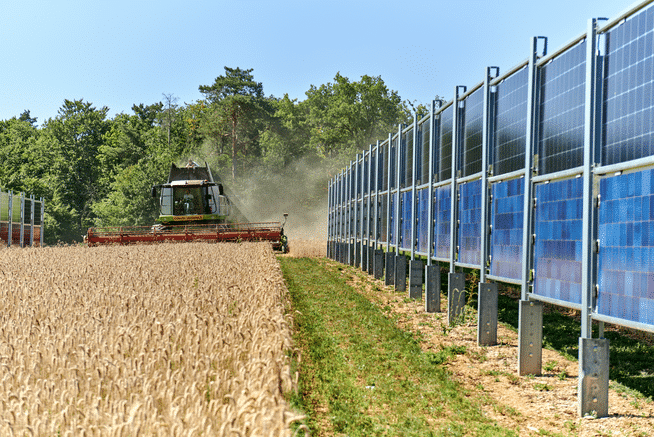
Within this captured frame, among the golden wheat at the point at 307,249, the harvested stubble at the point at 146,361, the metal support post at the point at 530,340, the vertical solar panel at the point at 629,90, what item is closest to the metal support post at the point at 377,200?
the harvested stubble at the point at 146,361

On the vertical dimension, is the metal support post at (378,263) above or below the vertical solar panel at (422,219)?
below

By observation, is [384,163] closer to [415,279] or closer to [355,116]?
[415,279]

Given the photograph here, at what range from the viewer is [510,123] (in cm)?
894

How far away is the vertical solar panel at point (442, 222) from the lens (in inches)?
460

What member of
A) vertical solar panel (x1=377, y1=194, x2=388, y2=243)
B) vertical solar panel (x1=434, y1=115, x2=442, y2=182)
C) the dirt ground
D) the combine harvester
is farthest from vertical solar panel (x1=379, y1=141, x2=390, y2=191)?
the combine harvester

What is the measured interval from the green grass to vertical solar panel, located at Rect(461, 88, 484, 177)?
2715 mm

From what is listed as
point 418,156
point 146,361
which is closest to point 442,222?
point 418,156

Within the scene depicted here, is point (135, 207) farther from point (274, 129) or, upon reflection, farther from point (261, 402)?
point (261, 402)

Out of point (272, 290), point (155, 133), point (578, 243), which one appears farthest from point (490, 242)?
point (155, 133)

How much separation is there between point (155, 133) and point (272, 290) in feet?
248

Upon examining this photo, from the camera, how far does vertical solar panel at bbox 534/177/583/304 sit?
265 inches

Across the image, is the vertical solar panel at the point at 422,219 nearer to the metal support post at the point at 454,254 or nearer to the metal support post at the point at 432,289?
the metal support post at the point at 432,289

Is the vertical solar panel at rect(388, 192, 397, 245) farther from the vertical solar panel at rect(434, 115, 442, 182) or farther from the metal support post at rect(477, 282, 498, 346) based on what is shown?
the metal support post at rect(477, 282, 498, 346)

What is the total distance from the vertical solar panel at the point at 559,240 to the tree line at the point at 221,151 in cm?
5734
